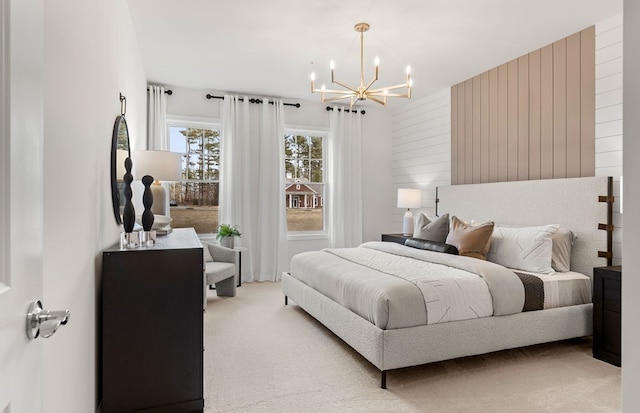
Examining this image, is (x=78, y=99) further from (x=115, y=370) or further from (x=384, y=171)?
(x=384, y=171)

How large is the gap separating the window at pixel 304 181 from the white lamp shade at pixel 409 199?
134 cm

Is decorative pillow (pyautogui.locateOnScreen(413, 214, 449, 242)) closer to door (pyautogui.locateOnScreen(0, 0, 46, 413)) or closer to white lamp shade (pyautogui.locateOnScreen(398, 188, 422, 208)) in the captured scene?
white lamp shade (pyautogui.locateOnScreen(398, 188, 422, 208))

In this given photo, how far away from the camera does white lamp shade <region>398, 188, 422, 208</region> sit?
5484mm

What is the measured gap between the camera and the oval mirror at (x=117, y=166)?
2.33 meters

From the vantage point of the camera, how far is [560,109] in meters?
3.75

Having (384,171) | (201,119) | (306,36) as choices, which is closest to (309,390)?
(306,36)

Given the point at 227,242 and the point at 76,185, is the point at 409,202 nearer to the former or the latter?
the point at 227,242

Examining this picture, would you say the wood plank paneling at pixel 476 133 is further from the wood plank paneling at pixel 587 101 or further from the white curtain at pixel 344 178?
the white curtain at pixel 344 178

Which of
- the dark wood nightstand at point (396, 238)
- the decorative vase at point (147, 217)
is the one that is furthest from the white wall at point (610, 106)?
the decorative vase at point (147, 217)

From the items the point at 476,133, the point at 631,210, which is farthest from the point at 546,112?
the point at 631,210

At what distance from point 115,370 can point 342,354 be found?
158 centimetres

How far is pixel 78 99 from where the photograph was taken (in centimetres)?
161

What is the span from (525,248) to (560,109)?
4.77ft

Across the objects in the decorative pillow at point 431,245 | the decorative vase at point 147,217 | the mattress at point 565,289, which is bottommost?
the mattress at point 565,289
